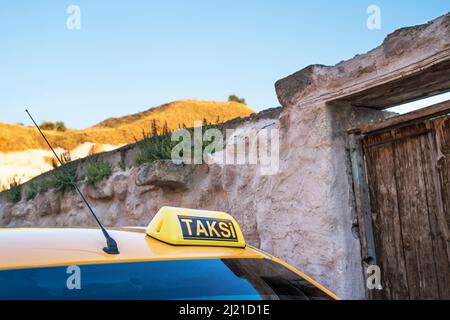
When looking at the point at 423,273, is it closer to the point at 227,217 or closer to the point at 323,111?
the point at 323,111

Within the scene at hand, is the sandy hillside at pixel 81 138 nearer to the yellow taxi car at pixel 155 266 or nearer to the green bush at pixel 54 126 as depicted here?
the green bush at pixel 54 126

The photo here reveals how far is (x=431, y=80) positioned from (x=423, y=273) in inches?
55.5

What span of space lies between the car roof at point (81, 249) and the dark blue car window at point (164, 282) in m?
0.03

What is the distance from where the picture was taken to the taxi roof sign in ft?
5.91

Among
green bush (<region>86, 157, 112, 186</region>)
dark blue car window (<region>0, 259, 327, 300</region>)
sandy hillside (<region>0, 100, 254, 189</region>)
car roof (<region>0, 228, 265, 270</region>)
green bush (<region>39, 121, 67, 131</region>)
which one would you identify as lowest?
dark blue car window (<region>0, 259, 327, 300</region>)

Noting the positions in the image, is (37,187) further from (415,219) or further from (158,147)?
(415,219)

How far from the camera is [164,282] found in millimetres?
1611

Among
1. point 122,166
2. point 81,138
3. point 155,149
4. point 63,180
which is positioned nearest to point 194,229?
point 155,149

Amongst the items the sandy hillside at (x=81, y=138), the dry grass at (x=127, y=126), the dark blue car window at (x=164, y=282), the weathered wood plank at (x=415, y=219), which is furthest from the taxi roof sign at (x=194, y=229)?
the sandy hillside at (x=81, y=138)

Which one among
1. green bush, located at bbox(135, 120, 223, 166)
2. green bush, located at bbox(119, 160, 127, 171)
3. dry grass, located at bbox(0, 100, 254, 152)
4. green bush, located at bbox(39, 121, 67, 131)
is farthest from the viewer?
green bush, located at bbox(39, 121, 67, 131)

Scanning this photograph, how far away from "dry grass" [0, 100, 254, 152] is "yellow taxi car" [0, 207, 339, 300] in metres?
20.3

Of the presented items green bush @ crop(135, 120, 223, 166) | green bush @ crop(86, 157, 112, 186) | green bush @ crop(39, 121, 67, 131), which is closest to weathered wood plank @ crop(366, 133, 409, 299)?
green bush @ crop(135, 120, 223, 166)

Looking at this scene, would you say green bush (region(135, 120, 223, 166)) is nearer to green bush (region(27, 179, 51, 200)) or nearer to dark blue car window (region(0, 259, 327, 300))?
green bush (region(27, 179, 51, 200))

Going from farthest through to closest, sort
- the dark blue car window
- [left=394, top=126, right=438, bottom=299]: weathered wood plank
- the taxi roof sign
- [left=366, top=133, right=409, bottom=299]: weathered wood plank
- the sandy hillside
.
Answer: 1. the sandy hillside
2. [left=366, top=133, right=409, bottom=299]: weathered wood plank
3. [left=394, top=126, right=438, bottom=299]: weathered wood plank
4. the taxi roof sign
5. the dark blue car window
